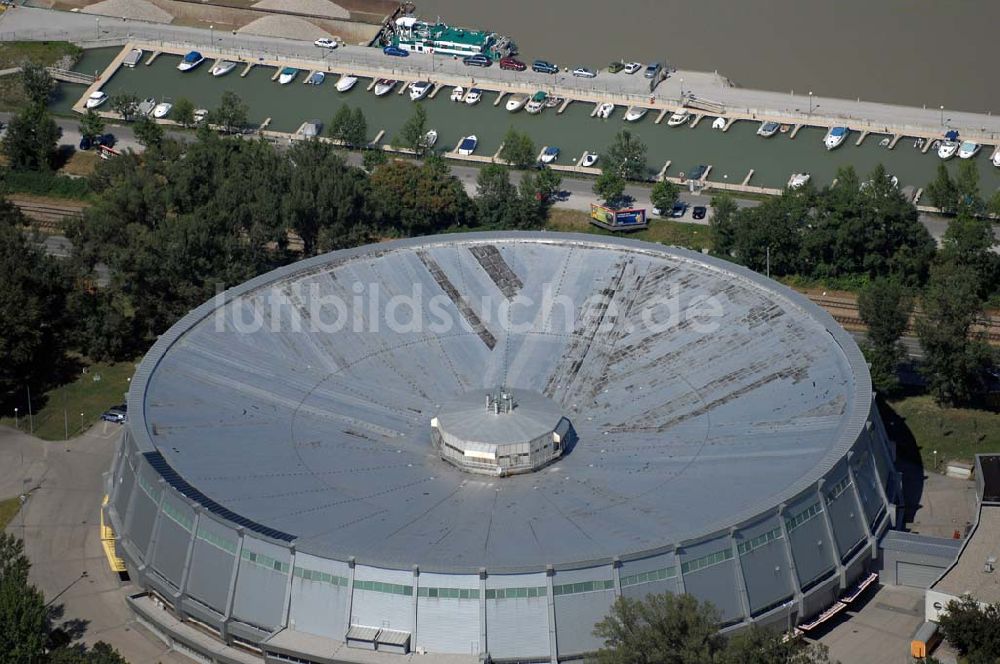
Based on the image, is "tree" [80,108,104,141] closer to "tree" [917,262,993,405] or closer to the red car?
the red car

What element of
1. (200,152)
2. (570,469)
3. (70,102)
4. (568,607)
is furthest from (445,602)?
(70,102)

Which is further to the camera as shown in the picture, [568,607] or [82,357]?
[82,357]

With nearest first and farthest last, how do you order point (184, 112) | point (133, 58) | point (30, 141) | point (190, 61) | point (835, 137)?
point (30, 141) < point (835, 137) < point (184, 112) < point (190, 61) < point (133, 58)

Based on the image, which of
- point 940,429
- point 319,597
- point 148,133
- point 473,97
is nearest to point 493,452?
point 319,597

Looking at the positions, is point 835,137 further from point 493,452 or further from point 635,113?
point 493,452

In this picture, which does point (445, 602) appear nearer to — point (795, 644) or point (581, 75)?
point (795, 644)

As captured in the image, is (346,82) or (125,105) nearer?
(125,105)

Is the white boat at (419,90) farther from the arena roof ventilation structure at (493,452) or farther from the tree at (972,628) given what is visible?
the tree at (972,628)
